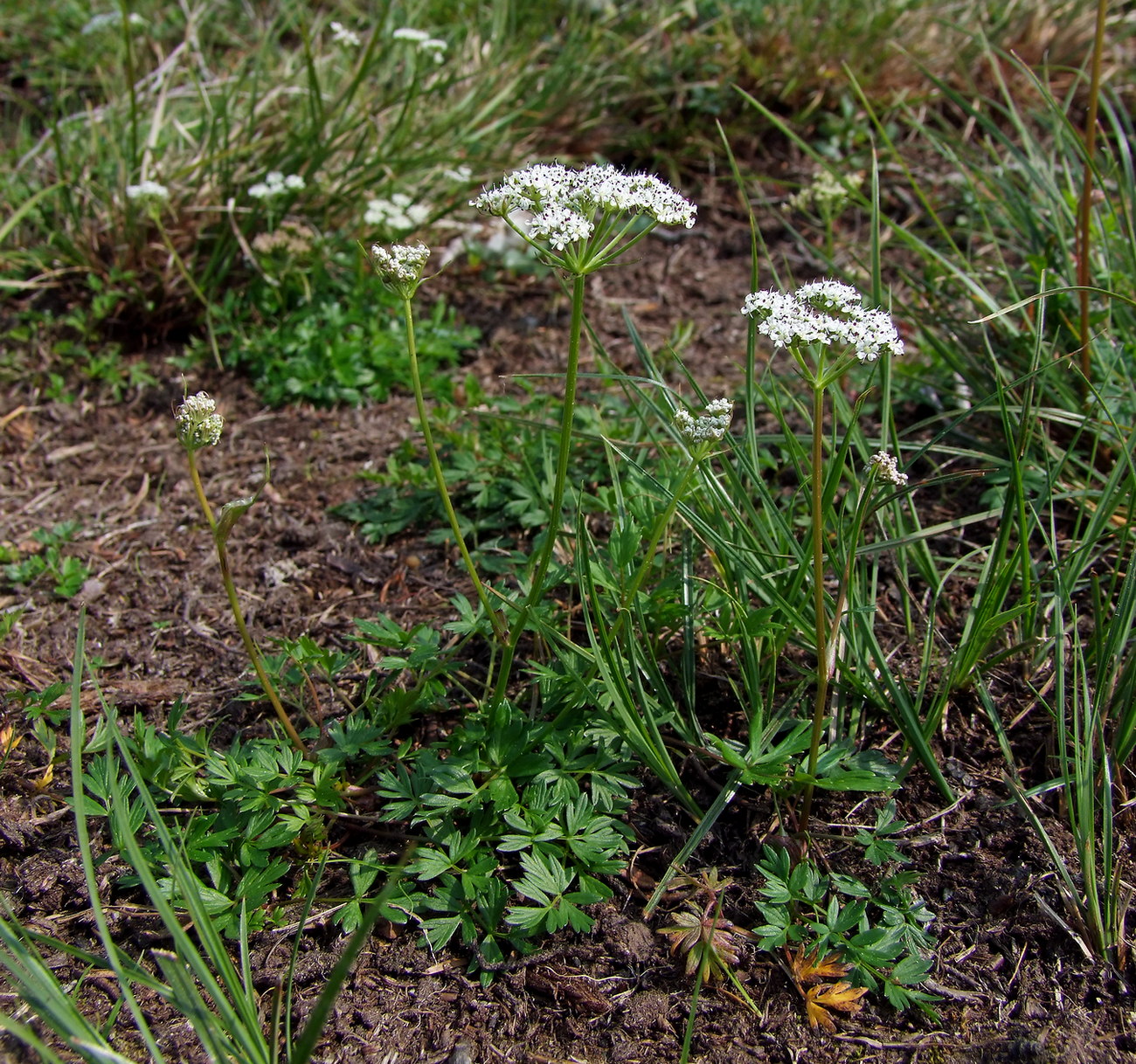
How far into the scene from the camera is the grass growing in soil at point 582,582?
1617mm

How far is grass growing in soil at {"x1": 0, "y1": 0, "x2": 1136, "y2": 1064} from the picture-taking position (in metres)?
1.62

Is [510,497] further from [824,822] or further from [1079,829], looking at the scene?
[1079,829]

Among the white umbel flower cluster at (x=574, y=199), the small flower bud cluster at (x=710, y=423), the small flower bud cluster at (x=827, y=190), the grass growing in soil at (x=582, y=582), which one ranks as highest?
the white umbel flower cluster at (x=574, y=199)

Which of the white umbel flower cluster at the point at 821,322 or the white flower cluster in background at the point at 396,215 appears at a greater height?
the white umbel flower cluster at the point at 821,322

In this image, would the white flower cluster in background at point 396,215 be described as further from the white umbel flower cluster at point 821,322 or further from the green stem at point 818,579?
the green stem at point 818,579

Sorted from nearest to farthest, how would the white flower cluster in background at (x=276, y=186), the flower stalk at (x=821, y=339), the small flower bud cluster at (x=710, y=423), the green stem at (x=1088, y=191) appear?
1. the flower stalk at (x=821, y=339)
2. the small flower bud cluster at (x=710, y=423)
3. the green stem at (x=1088, y=191)
4. the white flower cluster in background at (x=276, y=186)

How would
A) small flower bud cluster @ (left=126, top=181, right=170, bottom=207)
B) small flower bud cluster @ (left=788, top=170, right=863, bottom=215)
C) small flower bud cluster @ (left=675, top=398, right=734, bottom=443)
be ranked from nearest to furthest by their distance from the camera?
small flower bud cluster @ (left=675, top=398, right=734, bottom=443) → small flower bud cluster @ (left=788, top=170, right=863, bottom=215) → small flower bud cluster @ (left=126, top=181, right=170, bottom=207)

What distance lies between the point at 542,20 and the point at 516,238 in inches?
54.5

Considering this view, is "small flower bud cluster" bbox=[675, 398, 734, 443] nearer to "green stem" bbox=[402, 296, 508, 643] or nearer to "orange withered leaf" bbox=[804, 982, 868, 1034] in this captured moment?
"green stem" bbox=[402, 296, 508, 643]

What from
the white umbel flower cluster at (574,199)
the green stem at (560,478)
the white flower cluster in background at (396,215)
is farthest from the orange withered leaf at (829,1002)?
the white flower cluster in background at (396,215)

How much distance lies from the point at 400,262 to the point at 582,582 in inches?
27.1

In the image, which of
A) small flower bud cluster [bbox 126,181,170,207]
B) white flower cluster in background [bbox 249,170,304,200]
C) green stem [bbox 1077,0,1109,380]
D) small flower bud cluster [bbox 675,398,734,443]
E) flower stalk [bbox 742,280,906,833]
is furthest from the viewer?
white flower cluster in background [bbox 249,170,304,200]

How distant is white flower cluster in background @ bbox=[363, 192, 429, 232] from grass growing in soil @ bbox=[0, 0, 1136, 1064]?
44 mm

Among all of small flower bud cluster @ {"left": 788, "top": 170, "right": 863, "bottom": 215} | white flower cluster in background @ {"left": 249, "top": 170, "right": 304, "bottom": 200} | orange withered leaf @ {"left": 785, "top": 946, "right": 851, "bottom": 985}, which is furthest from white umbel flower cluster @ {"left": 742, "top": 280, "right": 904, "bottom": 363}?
white flower cluster in background @ {"left": 249, "top": 170, "right": 304, "bottom": 200}
